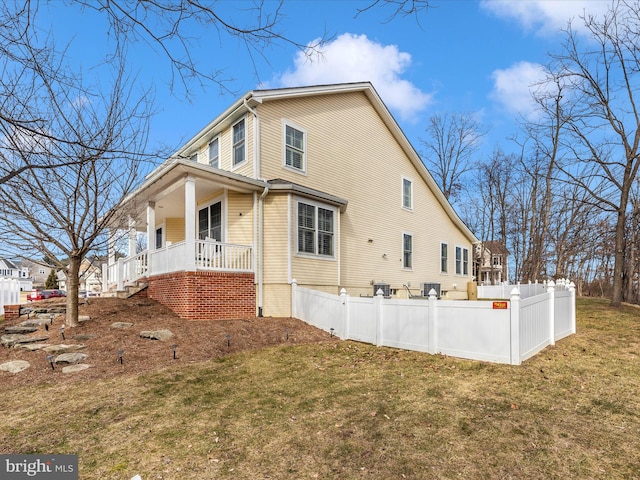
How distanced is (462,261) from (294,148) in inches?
561

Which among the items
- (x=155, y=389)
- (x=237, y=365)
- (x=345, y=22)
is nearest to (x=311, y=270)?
(x=237, y=365)

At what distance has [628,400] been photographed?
522 centimetres

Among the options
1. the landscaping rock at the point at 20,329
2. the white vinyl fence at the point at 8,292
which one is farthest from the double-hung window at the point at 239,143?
the white vinyl fence at the point at 8,292

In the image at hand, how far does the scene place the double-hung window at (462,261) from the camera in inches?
893

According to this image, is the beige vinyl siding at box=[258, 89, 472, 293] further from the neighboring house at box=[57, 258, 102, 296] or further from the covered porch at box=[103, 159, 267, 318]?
the neighboring house at box=[57, 258, 102, 296]

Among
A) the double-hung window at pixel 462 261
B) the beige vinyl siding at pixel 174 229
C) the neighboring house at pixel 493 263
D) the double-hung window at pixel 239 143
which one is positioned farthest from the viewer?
the neighboring house at pixel 493 263

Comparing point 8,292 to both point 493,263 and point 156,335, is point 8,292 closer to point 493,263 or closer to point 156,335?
point 156,335

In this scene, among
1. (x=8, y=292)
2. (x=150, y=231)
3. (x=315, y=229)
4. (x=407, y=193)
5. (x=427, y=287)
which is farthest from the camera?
(x=427, y=287)

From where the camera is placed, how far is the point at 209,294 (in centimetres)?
1055

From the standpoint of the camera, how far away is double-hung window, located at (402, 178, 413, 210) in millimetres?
18469

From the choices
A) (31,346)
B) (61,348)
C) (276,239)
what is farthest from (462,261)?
(31,346)

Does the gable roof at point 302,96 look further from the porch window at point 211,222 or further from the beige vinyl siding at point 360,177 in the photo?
the porch window at point 211,222

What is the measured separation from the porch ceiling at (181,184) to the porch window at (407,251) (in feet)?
28.1

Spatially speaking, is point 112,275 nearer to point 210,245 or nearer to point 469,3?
point 210,245
